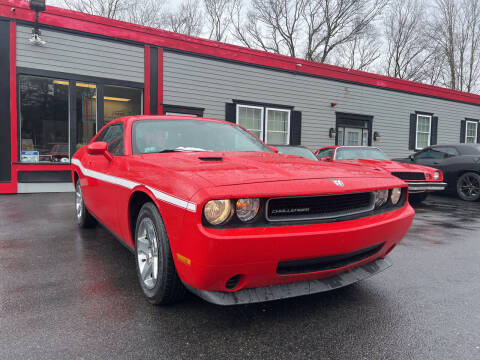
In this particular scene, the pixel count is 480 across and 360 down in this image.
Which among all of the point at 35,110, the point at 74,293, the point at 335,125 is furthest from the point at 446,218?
the point at 35,110

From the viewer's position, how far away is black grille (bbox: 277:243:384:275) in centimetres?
195

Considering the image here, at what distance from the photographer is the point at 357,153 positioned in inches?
318

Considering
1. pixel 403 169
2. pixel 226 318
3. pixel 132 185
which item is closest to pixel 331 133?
pixel 403 169

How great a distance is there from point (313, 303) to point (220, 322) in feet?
2.31

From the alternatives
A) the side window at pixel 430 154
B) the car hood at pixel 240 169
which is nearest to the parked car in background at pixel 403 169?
the side window at pixel 430 154

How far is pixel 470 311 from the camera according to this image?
2367 mm

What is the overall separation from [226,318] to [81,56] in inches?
327

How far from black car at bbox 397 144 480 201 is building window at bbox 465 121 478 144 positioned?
9217 mm

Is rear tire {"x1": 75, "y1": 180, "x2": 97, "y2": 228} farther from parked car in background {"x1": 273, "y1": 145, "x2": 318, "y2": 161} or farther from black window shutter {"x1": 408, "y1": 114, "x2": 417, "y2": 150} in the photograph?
black window shutter {"x1": 408, "y1": 114, "x2": 417, "y2": 150}

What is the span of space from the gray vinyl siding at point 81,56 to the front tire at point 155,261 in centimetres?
743

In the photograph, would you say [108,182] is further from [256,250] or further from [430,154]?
[430,154]

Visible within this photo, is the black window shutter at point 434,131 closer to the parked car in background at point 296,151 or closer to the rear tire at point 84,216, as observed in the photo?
the parked car in background at point 296,151

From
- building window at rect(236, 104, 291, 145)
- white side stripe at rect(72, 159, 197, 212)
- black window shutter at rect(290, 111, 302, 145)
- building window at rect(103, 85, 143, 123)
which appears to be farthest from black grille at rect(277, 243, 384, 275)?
black window shutter at rect(290, 111, 302, 145)

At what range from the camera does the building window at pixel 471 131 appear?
53.4 ft
